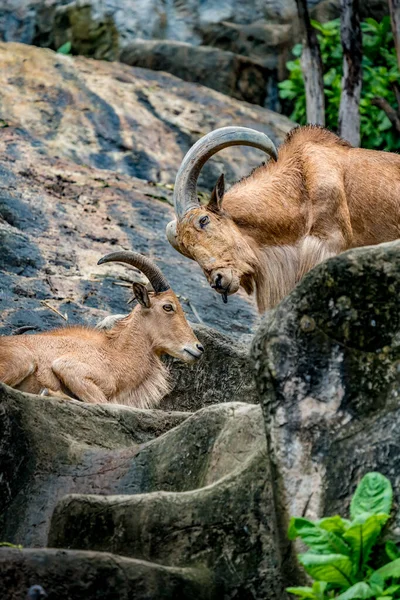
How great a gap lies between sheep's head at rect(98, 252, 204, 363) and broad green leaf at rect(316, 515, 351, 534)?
5.45 meters

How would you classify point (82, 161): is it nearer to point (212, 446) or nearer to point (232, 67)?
point (232, 67)

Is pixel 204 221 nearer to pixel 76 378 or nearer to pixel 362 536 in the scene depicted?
pixel 76 378

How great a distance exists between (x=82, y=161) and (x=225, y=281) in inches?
288

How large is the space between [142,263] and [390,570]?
609cm

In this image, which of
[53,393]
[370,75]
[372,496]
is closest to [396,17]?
[370,75]

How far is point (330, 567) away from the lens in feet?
14.7

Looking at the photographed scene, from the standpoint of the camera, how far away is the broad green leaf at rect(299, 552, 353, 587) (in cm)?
444

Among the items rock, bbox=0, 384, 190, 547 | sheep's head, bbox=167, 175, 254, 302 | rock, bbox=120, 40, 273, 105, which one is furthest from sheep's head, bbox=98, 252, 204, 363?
rock, bbox=120, 40, 273, 105

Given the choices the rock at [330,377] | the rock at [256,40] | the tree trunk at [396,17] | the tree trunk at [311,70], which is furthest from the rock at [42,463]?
the rock at [256,40]

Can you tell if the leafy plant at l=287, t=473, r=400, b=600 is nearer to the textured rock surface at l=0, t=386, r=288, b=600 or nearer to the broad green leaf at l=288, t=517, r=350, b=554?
the broad green leaf at l=288, t=517, r=350, b=554

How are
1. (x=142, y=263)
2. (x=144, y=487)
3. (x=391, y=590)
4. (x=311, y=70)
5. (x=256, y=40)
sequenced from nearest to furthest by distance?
(x=391, y=590) → (x=144, y=487) → (x=142, y=263) → (x=311, y=70) → (x=256, y=40)

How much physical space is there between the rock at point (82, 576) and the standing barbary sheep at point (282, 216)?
169 inches

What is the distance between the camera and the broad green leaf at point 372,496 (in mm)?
4547

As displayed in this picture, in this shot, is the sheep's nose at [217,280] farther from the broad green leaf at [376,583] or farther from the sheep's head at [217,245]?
the broad green leaf at [376,583]
